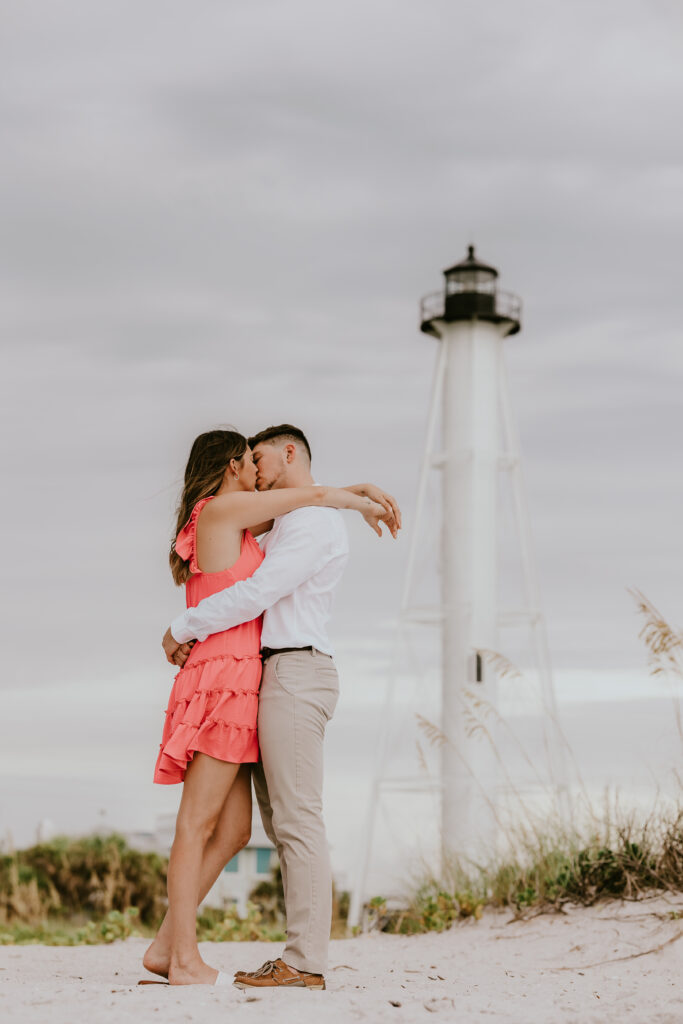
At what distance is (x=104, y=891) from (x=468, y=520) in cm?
654

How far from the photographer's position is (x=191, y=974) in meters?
4.47

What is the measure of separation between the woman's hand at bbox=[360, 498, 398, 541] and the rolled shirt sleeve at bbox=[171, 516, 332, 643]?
15.7 inches

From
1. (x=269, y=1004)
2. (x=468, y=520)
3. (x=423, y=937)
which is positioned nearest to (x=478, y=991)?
(x=269, y=1004)

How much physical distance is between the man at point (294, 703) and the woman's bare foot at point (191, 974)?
0.12 meters

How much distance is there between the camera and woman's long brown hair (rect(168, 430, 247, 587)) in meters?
4.79

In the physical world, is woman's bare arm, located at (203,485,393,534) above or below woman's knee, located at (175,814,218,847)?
above

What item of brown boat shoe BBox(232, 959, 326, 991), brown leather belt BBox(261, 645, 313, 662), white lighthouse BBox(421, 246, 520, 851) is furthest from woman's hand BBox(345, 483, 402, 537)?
white lighthouse BBox(421, 246, 520, 851)

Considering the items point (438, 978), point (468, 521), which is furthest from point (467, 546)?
point (438, 978)

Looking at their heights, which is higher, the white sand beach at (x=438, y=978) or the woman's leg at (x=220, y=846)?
the woman's leg at (x=220, y=846)

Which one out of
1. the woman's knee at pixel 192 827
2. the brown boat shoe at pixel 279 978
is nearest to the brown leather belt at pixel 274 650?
the woman's knee at pixel 192 827

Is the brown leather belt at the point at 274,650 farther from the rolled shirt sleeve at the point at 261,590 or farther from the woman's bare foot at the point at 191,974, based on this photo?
the woman's bare foot at the point at 191,974

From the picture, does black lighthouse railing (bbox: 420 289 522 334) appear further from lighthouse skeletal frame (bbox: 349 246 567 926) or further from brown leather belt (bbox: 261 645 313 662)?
brown leather belt (bbox: 261 645 313 662)

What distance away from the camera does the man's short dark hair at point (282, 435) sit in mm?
4961

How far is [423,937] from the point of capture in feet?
24.3
